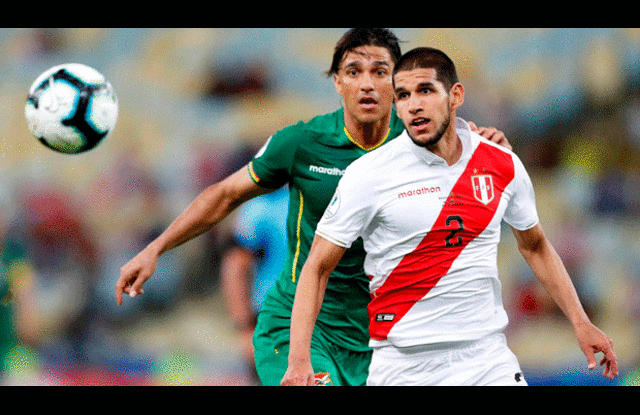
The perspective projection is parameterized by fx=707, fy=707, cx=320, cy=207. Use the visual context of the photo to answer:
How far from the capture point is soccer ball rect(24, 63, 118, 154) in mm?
3736

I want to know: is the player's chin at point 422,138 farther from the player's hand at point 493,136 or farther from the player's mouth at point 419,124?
the player's hand at point 493,136

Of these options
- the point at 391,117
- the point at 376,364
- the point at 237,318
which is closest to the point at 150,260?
the point at 376,364

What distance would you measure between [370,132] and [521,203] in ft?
2.76

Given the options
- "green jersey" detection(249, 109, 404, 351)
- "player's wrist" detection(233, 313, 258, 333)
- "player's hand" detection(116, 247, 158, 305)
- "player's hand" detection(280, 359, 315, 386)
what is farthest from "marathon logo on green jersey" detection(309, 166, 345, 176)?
"player's wrist" detection(233, 313, 258, 333)

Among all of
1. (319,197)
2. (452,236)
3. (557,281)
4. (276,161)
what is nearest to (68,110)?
(276,161)

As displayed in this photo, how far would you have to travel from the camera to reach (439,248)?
3.09m

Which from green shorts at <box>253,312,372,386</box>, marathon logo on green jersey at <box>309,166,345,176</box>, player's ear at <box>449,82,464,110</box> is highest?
player's ear at <box>449,82,464,110</box>

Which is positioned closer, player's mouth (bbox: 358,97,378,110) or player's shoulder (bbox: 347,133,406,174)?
player's shoulder (bbox: 347,133,406,174)

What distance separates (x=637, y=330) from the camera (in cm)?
718

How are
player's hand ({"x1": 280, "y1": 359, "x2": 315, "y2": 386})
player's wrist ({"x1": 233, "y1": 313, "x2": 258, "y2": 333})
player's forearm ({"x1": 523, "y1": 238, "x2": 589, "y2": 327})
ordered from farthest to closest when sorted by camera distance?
player's wrist ({"x1": 233, "y1": 313, "x2": 258, "y2": 333}), player's forearm ({"x1": 523, "y1": 238, "x2": 589, "y2": 327}), player's hand ({"x1": 280, "y1": 359, "x2": 315, "y2": 386})

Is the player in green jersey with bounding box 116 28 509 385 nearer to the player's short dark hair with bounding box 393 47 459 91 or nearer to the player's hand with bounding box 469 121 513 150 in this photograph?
the player's hand with bounding box 469 121 513 150

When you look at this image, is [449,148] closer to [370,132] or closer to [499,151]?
[499,151]

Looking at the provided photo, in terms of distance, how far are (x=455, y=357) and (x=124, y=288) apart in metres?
1.61

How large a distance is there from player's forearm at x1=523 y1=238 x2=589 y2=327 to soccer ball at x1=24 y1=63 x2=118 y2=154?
7.70ft
